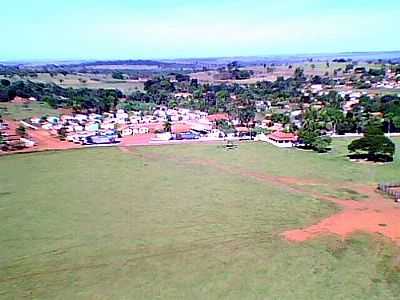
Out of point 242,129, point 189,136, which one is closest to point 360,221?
point 189,136

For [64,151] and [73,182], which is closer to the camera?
[73,182]

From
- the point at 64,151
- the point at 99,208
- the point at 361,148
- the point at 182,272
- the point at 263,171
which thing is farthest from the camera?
the point at 64,151

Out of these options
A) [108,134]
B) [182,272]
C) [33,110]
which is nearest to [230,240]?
[182,272]

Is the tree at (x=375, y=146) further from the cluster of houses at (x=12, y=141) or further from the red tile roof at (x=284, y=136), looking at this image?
the cluster of houses at (x=12, y=141)

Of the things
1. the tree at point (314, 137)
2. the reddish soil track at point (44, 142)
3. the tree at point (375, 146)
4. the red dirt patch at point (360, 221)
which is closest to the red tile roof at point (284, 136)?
the tree at point (314, 137)

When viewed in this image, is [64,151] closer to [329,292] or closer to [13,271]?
[13,271]

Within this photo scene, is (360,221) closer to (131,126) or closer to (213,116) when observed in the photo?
(131,126)

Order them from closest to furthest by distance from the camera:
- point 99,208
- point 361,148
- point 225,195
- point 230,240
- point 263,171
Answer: point 230,240 < point 99,208 < point 225,195 < point 263,171 < point 361,148
